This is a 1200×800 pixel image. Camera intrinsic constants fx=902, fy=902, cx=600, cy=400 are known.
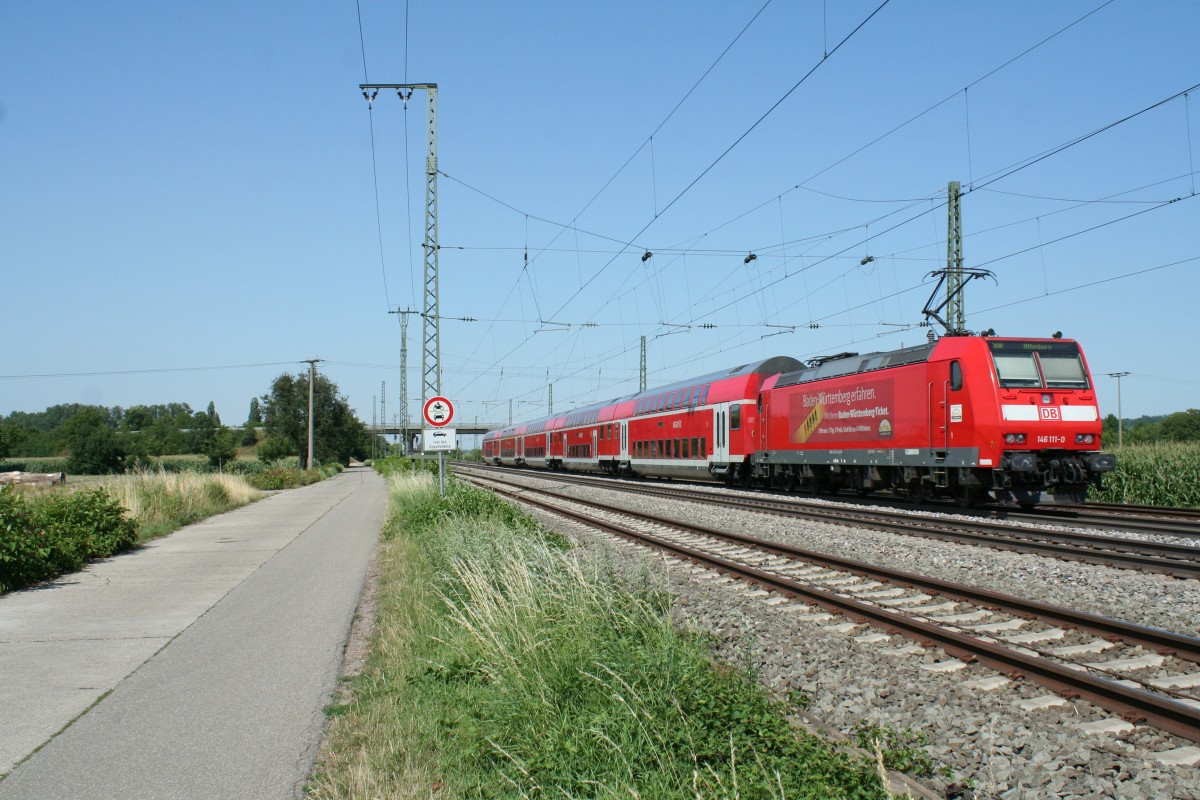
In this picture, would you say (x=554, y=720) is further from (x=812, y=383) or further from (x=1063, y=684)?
(x=812, y=383)

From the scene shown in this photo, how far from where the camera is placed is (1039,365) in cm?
1656

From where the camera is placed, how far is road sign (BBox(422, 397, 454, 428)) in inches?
722

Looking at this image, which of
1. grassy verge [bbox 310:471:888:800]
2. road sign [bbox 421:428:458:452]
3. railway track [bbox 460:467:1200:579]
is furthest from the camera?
road sign [bbox 421:428:458:452]

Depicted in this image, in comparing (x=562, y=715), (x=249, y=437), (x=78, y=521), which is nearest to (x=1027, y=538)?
(x=562, y=715)

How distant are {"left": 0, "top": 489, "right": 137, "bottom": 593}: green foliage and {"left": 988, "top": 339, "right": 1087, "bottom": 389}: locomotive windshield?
1528 centimetres

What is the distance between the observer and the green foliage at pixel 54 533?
11.0 m

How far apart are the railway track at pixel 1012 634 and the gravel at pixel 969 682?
0.37 ft

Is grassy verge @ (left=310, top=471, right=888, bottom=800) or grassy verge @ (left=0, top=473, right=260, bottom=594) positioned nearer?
grassy verge @ (left=310, top=471, right=888, bottom=800)

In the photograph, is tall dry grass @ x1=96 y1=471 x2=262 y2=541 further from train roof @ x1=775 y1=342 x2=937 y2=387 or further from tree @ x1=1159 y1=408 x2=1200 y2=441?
tree @ x1=1159 y1=408 x2=1200 y2=441

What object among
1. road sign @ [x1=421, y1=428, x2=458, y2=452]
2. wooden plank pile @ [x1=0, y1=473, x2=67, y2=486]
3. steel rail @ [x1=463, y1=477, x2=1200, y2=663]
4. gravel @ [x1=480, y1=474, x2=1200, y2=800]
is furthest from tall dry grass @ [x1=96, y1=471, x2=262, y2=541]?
steel rail @ [x1=463, y1=477, x2=1200, y2=663]

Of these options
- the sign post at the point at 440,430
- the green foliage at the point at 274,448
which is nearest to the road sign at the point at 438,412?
the sign post at the point at 440,430

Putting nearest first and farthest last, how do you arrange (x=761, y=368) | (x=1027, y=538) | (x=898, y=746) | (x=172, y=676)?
(x=898, y=746)
(x=172, y=676)
(x=1027, y=538)
(x=761, y=368)

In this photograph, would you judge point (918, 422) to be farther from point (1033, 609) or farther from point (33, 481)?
point (33, 481)

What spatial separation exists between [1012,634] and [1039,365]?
10.8 metres
